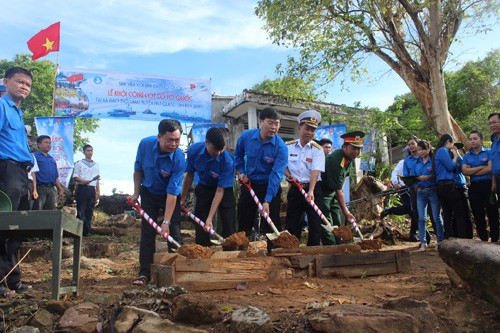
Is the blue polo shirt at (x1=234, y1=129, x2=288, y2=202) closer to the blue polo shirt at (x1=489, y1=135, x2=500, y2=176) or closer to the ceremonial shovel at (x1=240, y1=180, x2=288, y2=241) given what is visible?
the ceremonial shovel at (x1=240, y1=180, x2=288, y2=241)

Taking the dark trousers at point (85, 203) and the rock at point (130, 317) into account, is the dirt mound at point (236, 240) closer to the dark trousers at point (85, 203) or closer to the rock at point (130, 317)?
the rock at point (130, 317)

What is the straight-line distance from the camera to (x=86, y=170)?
8.88 meters

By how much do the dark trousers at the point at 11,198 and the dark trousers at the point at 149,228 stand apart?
1.13 meters

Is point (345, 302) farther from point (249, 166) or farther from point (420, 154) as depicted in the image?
point (420, 154)

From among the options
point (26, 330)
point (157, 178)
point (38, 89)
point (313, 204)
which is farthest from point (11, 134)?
point (38, 89)

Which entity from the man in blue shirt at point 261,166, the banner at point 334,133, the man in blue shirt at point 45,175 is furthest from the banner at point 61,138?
the man in blue shirt at point 261,166

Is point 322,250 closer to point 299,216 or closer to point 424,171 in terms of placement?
point 299,216

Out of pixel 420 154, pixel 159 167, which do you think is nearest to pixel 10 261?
pixel 159 167

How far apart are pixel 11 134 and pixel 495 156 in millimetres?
5492

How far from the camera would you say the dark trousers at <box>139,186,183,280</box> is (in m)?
4.47

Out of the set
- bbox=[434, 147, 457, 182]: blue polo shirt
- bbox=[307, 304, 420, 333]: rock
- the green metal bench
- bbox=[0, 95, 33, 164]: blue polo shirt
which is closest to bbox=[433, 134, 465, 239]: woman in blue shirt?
bbox=[434, 147, 457, 182]: blue polo shirt

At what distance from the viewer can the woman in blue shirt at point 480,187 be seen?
19.8ft

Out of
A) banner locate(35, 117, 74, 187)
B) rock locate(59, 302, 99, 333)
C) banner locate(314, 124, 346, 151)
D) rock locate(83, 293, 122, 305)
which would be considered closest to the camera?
rock locate(59, 302, 99, 333)

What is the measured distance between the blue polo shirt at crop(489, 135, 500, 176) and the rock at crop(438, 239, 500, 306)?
2482mm
